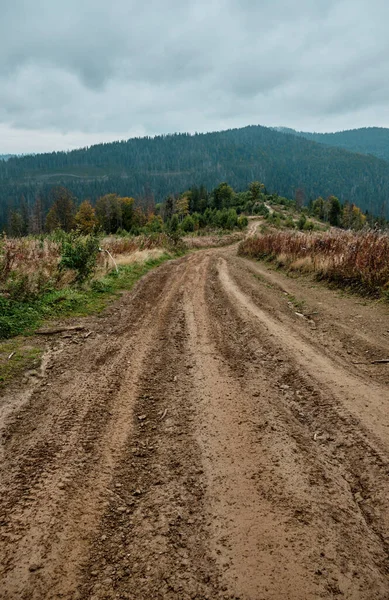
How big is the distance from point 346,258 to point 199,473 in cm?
893

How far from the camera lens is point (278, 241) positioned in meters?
17.8

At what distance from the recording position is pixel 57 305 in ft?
24.6

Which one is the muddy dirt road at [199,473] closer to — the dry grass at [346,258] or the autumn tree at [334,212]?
the dry grass at [346,258]

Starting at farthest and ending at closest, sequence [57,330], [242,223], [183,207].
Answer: [183,207], [242,223], [57,330]

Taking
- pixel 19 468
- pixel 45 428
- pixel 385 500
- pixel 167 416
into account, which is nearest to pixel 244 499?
pixel 385 500

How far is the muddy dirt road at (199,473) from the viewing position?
187cm

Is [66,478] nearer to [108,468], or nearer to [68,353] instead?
[108,468]

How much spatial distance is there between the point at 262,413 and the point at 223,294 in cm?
586

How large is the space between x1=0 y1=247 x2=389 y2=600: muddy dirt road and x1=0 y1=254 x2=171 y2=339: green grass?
1057 mm

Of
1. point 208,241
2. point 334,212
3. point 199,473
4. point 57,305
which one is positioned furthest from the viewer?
point 334,212

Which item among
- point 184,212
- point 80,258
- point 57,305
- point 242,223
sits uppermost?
point 184,212

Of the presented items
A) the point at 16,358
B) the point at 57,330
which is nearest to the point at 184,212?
the point at 57,330

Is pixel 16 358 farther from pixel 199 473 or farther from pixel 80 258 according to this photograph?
pixel 80 258

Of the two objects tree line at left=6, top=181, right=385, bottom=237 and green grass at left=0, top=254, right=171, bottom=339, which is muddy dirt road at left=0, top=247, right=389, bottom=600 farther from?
tree line at left=6, top=181, right=385, bottom=237
